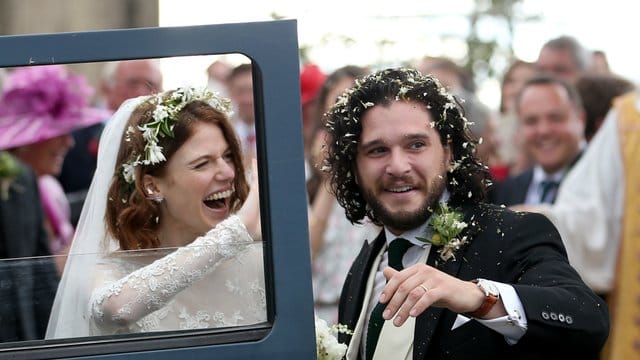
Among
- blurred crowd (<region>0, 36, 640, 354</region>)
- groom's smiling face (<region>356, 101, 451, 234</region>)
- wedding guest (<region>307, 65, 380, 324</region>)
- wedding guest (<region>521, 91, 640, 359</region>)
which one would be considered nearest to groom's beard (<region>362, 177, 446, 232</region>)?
groom's smiling face (<region>356, 101, 451, 234</region>)

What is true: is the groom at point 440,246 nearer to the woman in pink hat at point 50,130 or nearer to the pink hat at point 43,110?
the pink hat at point 43,110

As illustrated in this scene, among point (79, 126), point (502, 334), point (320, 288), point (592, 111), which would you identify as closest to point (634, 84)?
point (592, 111)

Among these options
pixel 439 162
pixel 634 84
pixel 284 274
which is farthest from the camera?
pixel 634 84

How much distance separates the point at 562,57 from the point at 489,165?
302cm

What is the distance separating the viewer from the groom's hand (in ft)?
8.75

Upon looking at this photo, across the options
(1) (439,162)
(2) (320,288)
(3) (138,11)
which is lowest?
(2) (320,288)

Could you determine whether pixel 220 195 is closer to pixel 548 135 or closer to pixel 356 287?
pixel 356 287

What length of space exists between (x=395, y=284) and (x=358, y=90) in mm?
788

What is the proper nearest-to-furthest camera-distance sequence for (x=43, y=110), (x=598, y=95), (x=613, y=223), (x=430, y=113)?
(x=430, y=113) < (x=613, y=223) < (x=598, y=95) < (x=43, y=110)

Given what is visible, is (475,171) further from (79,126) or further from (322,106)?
(79,126)

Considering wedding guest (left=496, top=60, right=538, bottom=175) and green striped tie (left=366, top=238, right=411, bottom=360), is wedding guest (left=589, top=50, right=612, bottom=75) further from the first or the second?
green striped tie (left=366, top=238, right=411, bottom=360)

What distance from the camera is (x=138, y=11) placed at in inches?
355

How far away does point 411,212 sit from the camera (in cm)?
319

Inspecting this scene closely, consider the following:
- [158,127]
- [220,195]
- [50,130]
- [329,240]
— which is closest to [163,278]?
[220,195]
